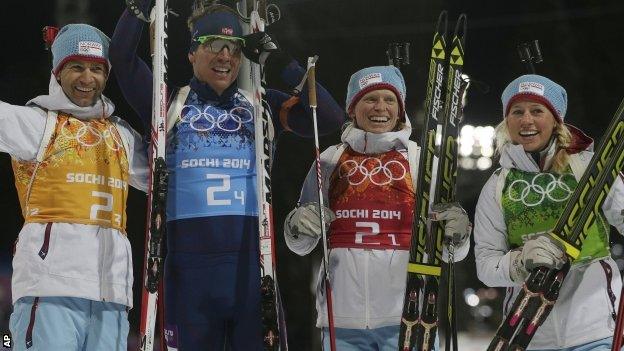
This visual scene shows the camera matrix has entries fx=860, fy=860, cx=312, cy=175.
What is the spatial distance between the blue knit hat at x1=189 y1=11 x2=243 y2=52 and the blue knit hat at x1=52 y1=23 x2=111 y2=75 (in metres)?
0.34

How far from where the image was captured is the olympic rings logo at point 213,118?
10.5 feet

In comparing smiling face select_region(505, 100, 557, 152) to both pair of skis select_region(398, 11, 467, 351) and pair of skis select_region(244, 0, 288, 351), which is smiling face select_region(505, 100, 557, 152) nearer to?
pair of skis select_region(398, 11, 467, 351)

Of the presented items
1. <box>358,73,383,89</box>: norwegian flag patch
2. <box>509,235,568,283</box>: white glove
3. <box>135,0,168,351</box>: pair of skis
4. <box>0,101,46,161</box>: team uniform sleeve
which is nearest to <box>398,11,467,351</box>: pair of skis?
<box>358,73,383,89</box>: norwegian flag patch

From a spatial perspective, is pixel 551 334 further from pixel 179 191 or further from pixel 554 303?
pixel 179 191

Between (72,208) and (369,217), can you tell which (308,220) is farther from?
(72,208)

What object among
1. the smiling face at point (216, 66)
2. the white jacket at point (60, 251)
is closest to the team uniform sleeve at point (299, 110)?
the smiling face at point (216, 66)

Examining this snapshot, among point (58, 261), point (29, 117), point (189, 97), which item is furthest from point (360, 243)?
point (29, 117)

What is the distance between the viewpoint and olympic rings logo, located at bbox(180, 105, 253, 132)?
10.5ft

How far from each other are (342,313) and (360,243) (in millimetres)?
270

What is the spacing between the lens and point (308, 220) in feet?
10.4

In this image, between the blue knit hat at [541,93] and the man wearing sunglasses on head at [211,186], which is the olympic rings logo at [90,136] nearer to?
the man wearing sunglasses on head at [211,186]

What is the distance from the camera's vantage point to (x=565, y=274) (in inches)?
116

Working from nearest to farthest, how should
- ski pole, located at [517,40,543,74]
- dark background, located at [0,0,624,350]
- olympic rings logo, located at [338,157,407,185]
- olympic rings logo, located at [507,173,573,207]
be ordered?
olympic rings logo, located at [507,173,573,207]
olympic rings logo, located at [338,157,407,185]
ski pole, located at [517,40,543,74]
dark background, located at [0,0,624,350]

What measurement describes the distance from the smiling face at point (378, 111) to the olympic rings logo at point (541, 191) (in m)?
0.57
